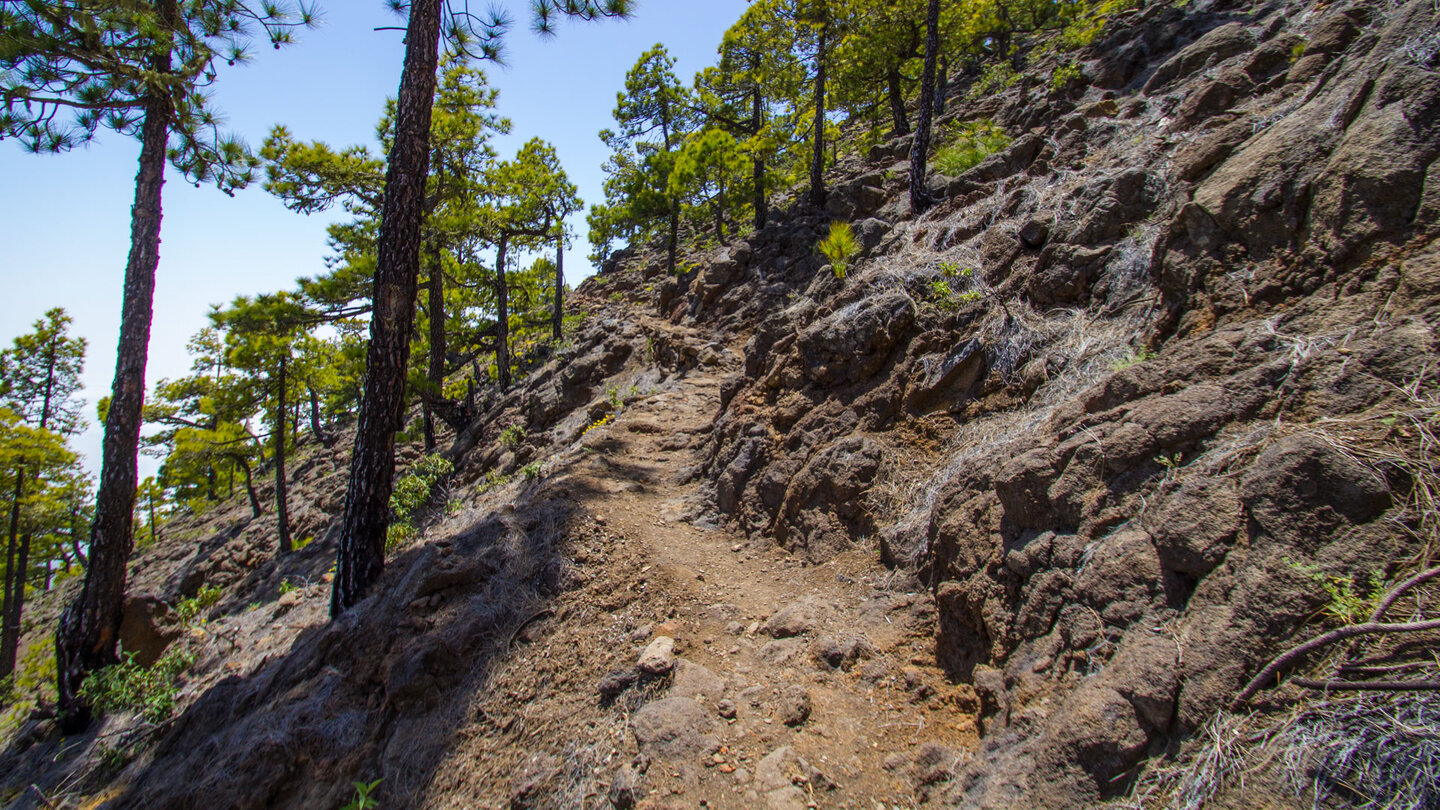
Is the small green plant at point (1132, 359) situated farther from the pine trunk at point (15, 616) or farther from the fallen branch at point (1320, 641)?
the pine trunk at point (15, 616)

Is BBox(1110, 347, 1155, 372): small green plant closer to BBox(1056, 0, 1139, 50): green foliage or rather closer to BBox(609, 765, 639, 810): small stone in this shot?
BBox(609, 765, 639, 810): small stone

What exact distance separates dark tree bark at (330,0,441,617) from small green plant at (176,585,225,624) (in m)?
5.95

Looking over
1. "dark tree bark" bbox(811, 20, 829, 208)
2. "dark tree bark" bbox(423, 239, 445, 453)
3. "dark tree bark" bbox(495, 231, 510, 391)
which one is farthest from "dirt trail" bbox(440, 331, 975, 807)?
"dark tree bark" bbox(495, 231, 510, 391)

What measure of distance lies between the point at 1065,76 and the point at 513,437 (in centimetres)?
1278

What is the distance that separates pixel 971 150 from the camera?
10453mm

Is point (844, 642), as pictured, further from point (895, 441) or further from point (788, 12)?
point (788, 12)

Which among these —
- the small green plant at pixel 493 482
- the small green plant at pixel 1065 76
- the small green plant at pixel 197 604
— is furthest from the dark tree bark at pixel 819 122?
the small green plant at pixel 197 604

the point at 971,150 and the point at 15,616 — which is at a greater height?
the point at 971,150

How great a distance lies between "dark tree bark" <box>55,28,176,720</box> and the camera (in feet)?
24.4

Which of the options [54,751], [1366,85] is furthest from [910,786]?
[54,751]

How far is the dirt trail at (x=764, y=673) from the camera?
3.03 m

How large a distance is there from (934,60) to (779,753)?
1213 centimetres

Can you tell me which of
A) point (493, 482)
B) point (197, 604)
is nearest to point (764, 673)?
point (493, 482)

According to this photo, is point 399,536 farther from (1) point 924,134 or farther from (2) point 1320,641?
(1) point 924,134
